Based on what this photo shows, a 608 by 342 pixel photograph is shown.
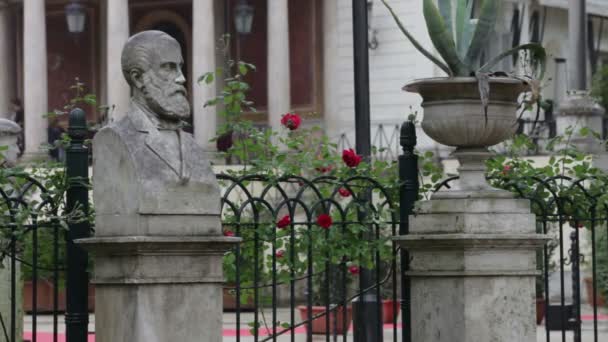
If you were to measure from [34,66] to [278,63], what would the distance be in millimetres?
5050

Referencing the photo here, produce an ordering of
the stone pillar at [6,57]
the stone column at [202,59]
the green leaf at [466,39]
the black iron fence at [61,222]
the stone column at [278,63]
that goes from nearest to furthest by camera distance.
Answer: the black iron fence at [61,222], the green leaf at [466,39], the stone column at [278,63], the stone column at [202,59], the stone pillar at [6,57]

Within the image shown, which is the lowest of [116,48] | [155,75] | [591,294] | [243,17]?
[591,294]

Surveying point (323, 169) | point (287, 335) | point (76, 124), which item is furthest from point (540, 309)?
point (76, 124)

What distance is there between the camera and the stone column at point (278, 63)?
28.6 m

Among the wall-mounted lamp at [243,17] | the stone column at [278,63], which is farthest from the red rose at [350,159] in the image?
the stone column at [278,63]

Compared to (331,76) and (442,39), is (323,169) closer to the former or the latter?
(442,39)

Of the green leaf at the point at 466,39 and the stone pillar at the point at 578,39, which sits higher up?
the stone pillar at the point at 578,39

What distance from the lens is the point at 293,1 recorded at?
31359mm

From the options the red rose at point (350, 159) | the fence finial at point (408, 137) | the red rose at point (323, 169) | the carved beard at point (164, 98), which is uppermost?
the carved beard at point (164, 98)

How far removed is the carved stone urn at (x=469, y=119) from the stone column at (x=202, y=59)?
20332 mm

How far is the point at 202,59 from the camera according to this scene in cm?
Answer: 2873

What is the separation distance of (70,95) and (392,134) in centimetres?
825

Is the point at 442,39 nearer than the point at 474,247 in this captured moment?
No

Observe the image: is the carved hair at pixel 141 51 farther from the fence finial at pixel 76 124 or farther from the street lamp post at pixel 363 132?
the street lamp post at pixel 363 132
